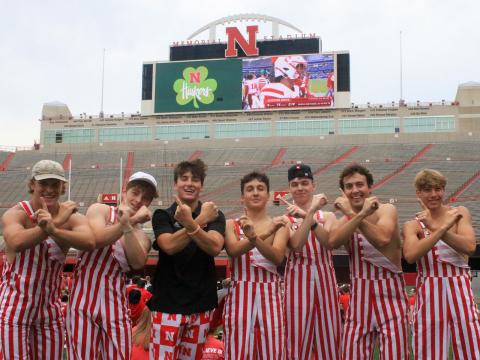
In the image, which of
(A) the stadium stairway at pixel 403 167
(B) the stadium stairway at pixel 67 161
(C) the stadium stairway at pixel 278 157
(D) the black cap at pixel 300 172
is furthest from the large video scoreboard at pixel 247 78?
(D) the black cap at pixel 300 172

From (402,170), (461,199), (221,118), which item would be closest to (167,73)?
(221,118)

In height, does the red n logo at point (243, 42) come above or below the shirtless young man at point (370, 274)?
above

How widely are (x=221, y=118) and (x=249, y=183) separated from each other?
39752mm

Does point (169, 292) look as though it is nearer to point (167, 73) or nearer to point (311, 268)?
point (311, 268)

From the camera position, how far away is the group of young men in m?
3.99

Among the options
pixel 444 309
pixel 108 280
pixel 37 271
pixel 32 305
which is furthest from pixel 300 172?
pixel 32 305

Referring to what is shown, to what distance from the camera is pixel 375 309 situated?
4270 mm

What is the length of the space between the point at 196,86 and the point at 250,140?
6.07m

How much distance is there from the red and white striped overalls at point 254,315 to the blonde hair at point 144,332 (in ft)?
2.72

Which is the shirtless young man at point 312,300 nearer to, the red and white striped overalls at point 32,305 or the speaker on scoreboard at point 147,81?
the red and white striped overalls at point 32,305

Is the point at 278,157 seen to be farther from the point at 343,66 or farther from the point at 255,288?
the point at 255,288

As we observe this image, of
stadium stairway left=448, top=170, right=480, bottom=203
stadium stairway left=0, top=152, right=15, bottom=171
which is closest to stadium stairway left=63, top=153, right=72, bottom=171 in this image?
stadium stairway left=0, top=152, right=15, bottom=171

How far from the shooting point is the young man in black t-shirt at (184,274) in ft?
12.8

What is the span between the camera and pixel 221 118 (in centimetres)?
4384
